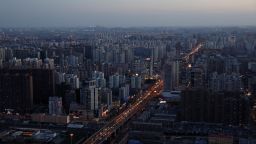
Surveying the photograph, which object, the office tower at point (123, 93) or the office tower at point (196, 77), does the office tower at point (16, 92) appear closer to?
the office tower at point (123, 93)

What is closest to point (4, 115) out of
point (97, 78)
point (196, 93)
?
point (97, 78)

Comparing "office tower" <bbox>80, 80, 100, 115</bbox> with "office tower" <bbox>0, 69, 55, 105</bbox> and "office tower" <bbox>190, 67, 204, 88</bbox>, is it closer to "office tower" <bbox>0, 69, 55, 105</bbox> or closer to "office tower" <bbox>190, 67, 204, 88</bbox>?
"office tower" <bbox>0, 69, 55, 105</bbox>

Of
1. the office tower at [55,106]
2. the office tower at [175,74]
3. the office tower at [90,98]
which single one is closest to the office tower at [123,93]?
the office tower at [90,98]

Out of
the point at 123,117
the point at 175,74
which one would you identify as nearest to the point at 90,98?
the point at 123,117

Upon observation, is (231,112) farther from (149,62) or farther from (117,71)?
(149,62)

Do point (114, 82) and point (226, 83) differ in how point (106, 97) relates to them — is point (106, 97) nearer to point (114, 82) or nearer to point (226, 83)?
point (114, 82)

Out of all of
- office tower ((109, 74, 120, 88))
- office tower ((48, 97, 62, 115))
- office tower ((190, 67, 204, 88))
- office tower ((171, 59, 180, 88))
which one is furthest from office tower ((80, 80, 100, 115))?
office tower ((171, 59, 180, 88))
